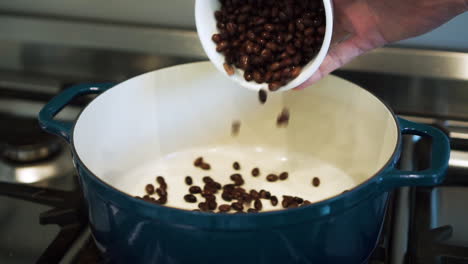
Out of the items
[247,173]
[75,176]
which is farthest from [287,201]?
[75,176]

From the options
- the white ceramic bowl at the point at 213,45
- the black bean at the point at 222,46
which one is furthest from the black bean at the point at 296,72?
the black bean at the point at 222,46

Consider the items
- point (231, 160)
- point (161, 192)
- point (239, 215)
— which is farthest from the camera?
point (231, 160)

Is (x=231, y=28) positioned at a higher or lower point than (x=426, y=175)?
higher

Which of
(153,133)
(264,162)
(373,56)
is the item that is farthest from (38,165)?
(373,56)

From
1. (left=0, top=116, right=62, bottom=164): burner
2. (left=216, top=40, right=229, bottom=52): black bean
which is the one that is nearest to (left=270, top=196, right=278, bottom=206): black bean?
(left=216, top=40, right=229, bottom=52): black bean

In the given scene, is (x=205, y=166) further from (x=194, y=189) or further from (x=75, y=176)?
(x=75, y=176)

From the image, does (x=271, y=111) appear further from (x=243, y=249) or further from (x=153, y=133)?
(x=243, y=249)

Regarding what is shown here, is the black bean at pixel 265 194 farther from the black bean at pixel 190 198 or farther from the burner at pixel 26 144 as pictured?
the burner at pixel 26 144

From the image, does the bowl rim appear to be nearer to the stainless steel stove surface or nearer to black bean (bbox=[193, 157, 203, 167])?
the stainless steel stove surface

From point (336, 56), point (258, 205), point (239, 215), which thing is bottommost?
point (258, 205)
